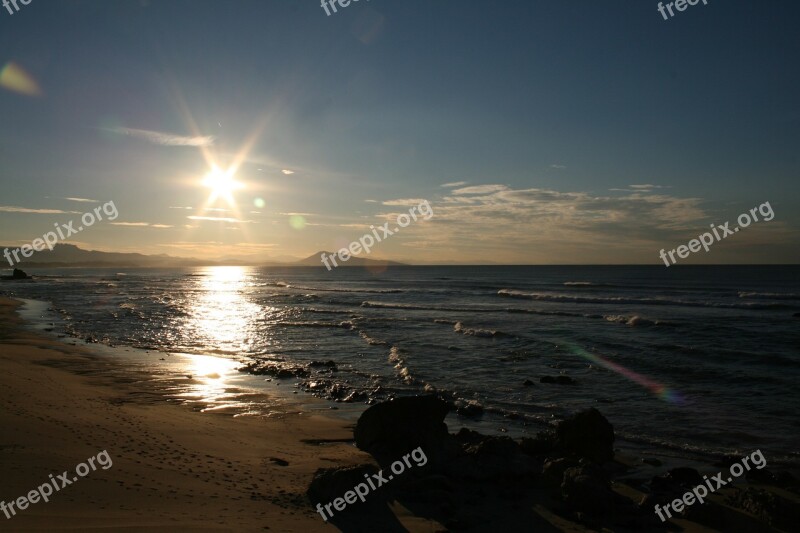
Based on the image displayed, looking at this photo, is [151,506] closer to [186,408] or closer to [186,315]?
[186,408]

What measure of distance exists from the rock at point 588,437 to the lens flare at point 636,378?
6304 millimetres

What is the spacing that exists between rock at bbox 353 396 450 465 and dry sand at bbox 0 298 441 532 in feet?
1.29

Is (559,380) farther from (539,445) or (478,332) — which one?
(478,332)

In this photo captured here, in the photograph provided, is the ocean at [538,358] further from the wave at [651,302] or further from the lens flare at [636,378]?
the wave at [651,302]

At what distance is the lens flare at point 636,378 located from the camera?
16.6 meters

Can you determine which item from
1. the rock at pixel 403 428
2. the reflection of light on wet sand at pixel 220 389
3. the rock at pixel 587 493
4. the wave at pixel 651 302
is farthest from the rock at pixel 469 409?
the wave at pixel 651 302

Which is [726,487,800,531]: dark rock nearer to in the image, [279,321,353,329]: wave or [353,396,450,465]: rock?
[353,396,450,465]: rock

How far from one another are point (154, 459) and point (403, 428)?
15.8 feet

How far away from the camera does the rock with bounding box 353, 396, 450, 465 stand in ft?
34.5

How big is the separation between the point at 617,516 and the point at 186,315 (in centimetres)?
4032

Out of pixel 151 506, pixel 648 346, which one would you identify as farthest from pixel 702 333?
pixel 151 506

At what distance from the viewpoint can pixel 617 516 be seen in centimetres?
827

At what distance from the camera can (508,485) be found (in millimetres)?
9391

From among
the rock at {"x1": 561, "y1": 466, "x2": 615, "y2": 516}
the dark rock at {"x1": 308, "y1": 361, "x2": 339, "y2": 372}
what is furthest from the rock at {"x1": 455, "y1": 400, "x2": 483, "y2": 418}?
the dark rock at {"x1": 308, "y1": 361, "x2": 339, "y2": 372}
